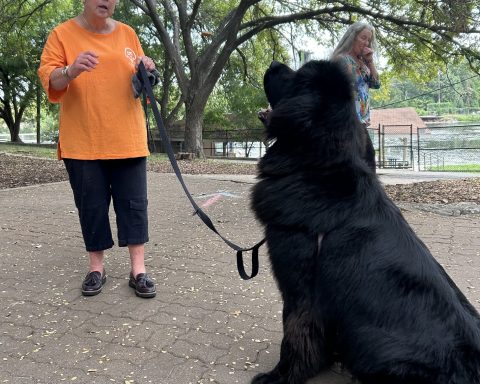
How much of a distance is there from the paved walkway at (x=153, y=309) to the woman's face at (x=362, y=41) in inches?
80.1

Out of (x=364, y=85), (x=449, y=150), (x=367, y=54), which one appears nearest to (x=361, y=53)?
(x=367, y=54)

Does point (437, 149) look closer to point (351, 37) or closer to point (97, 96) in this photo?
point (351, 37)

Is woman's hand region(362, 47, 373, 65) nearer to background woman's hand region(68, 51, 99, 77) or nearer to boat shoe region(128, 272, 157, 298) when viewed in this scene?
background woman's hand region(68, 51, 99, 77)


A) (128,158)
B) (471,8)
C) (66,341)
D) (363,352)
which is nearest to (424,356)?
(363,352)

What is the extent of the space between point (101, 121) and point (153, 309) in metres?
1.33

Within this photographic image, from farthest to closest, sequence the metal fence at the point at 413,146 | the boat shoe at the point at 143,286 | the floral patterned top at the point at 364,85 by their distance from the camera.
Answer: the metal fence at the point at 413,146 < the floral patterned top at the point at 364,85 < the boat shoe at the point at 143,286

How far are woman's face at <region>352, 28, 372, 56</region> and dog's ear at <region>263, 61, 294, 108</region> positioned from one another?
1.98 meters

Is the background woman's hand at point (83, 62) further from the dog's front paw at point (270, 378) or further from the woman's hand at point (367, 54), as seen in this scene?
the woman's hand at point (367, 54)

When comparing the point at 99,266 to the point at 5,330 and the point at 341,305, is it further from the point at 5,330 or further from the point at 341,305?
the point at 341,305

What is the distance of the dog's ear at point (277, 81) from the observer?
2229 mm

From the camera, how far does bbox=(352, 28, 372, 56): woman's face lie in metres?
3.98

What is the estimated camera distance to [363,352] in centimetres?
184

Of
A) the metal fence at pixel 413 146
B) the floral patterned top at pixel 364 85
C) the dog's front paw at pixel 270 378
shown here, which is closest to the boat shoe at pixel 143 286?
the dog's front paw at pixel 270 378

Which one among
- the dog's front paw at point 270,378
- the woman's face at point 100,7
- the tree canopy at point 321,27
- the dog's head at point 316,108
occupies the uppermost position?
the tree canopy at point 321,27
